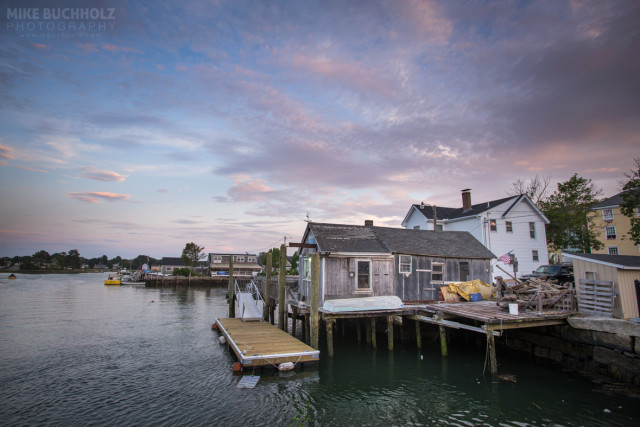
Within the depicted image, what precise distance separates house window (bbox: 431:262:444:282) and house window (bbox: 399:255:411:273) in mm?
1953

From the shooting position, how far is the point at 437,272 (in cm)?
2358

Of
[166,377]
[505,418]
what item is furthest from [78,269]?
[505,418]

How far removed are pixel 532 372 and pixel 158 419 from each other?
629 inches

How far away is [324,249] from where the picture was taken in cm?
2030

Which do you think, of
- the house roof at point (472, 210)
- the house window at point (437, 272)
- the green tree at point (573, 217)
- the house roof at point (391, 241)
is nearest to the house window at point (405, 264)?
the house roof at point (391, 241)

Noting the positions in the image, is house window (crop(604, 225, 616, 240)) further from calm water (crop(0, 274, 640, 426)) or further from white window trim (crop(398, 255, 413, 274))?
white window trim (crop(398, 255, 413, 274))

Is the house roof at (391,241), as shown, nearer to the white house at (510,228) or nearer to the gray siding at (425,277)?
the gray siding at (425,277)

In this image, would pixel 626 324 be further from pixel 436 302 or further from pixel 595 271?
pixel 436 302

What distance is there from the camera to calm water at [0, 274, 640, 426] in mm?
11312

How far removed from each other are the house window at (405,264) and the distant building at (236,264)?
69.8m

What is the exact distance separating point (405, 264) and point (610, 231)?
3509 cm

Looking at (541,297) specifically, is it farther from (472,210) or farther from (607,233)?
(607,233)

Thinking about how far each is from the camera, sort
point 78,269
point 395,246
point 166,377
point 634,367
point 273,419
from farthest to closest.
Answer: point 78,269
point 395,246
point 166,377
point 634,367
point 273,419

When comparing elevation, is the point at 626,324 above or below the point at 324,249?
below
